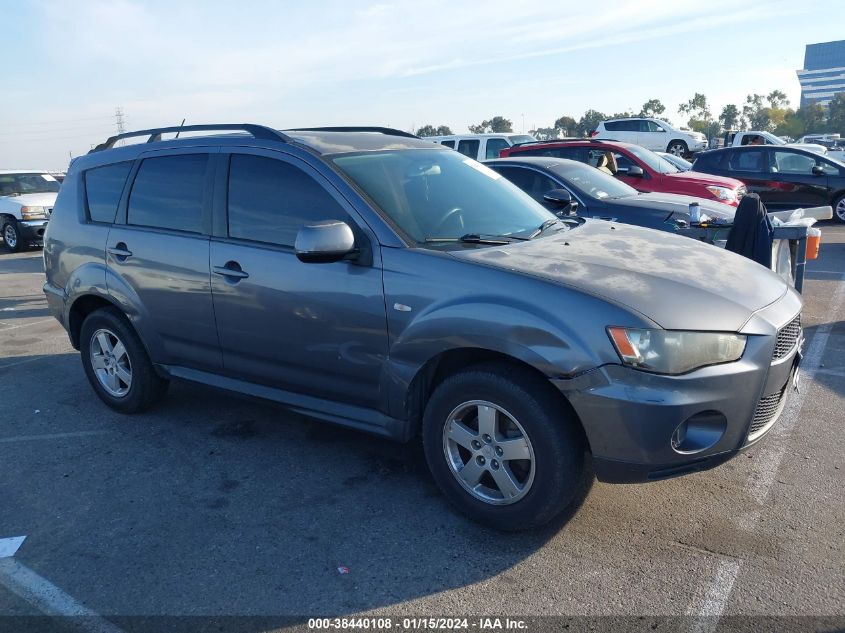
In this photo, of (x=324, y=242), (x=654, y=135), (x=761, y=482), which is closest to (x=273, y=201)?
(x=324, y=242)

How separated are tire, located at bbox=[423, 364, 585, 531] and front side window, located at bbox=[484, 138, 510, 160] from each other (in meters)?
17.5

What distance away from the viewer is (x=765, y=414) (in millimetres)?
3227

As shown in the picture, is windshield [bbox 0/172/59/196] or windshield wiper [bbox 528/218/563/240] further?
windshield [bbox 0/172/59/196]

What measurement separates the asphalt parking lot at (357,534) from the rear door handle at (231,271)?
78 cm

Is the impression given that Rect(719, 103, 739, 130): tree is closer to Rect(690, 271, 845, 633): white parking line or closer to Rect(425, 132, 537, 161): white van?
Rect(425, 132, 537, 161): white van

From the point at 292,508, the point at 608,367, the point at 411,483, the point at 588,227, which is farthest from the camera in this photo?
the point at 588,227

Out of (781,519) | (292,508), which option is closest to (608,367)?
(781,519)

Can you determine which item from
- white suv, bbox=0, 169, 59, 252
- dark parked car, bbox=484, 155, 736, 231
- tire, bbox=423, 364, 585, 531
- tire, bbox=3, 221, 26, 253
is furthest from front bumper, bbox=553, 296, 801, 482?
A: tire, bbox=3, 221, 26, 253

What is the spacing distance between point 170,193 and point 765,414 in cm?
367

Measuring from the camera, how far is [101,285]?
16.0ft

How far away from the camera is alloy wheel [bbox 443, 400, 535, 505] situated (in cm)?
324

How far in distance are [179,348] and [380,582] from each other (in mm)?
2252

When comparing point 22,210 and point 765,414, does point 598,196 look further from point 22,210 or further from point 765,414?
point 22,210

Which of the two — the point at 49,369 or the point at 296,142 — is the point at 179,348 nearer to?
the point at 296,142
